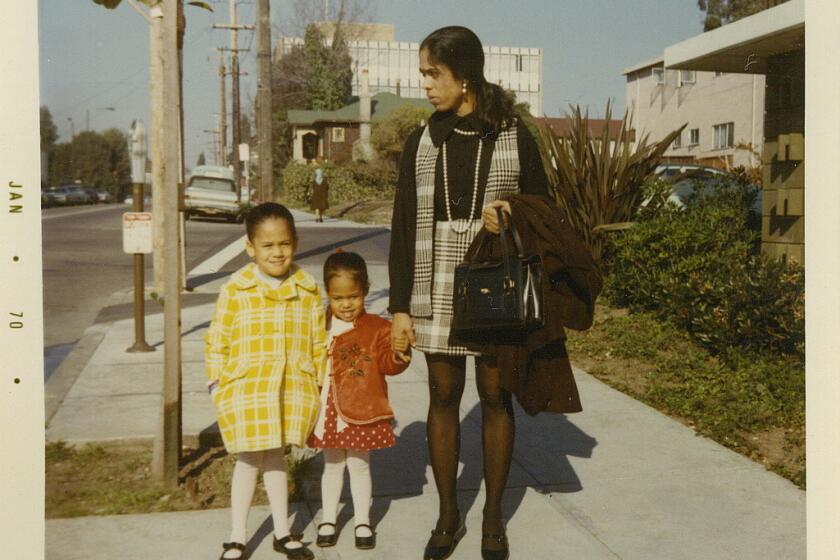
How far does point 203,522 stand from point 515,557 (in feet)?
4.29

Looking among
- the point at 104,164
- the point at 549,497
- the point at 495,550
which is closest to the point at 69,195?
the point at 104,164

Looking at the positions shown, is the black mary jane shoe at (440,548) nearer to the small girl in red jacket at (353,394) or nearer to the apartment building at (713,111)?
the small girl in red jacket at (353,394)

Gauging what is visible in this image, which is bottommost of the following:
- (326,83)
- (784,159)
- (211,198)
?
(211,198)

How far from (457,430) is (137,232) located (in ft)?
11.8

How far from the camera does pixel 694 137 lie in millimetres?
22328

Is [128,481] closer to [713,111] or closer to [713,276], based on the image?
[713,276]

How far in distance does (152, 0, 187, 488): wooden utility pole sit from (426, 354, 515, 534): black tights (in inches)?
49.0

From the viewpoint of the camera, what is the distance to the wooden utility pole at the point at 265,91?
46.4 ft

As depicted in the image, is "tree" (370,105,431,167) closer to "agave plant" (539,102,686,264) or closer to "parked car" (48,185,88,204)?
"agave plant" (539,102,686,264)

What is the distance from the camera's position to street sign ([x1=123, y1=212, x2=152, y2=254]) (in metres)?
6.49

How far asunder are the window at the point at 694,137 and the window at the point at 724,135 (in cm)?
49

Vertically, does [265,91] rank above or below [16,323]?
above

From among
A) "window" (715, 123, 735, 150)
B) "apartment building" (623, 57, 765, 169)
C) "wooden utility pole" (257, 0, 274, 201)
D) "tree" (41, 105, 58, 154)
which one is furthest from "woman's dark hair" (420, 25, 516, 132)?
"window" (715, 123, 735, 150)

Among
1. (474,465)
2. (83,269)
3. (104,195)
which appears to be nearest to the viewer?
(474,465)
